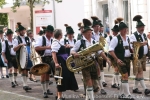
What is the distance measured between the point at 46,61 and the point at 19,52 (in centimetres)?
150

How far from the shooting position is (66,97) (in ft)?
33.8

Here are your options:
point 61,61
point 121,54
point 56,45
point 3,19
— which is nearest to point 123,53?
point 121,54

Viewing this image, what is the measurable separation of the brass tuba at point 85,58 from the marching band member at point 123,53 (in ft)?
2.84

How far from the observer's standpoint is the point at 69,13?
26.7 metres

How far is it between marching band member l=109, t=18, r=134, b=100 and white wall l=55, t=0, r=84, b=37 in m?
16.7

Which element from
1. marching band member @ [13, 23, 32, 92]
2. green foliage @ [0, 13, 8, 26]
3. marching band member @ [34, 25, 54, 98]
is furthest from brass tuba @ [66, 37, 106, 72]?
green foliage @ [0, 13, 8, 26]

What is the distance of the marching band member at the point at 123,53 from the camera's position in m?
9.34

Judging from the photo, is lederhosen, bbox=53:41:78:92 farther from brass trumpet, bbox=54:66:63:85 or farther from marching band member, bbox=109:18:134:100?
marching band member, bbox=109:18:134:100

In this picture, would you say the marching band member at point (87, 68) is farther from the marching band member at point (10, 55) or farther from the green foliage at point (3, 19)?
the green foliage at point (3, 19)

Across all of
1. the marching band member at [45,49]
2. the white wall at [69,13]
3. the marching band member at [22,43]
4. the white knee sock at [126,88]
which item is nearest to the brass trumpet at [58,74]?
the marching band member at [45,49]

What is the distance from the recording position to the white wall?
26.1 meters

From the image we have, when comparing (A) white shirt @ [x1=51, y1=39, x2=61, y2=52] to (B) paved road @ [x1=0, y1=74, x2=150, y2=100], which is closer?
(A) white shirt @ [x1=51, y1=39, x2=61, y2=52]

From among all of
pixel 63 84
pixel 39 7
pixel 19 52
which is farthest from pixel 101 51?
pixel 39 7

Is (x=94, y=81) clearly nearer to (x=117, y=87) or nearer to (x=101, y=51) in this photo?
(x=101, y=51)
